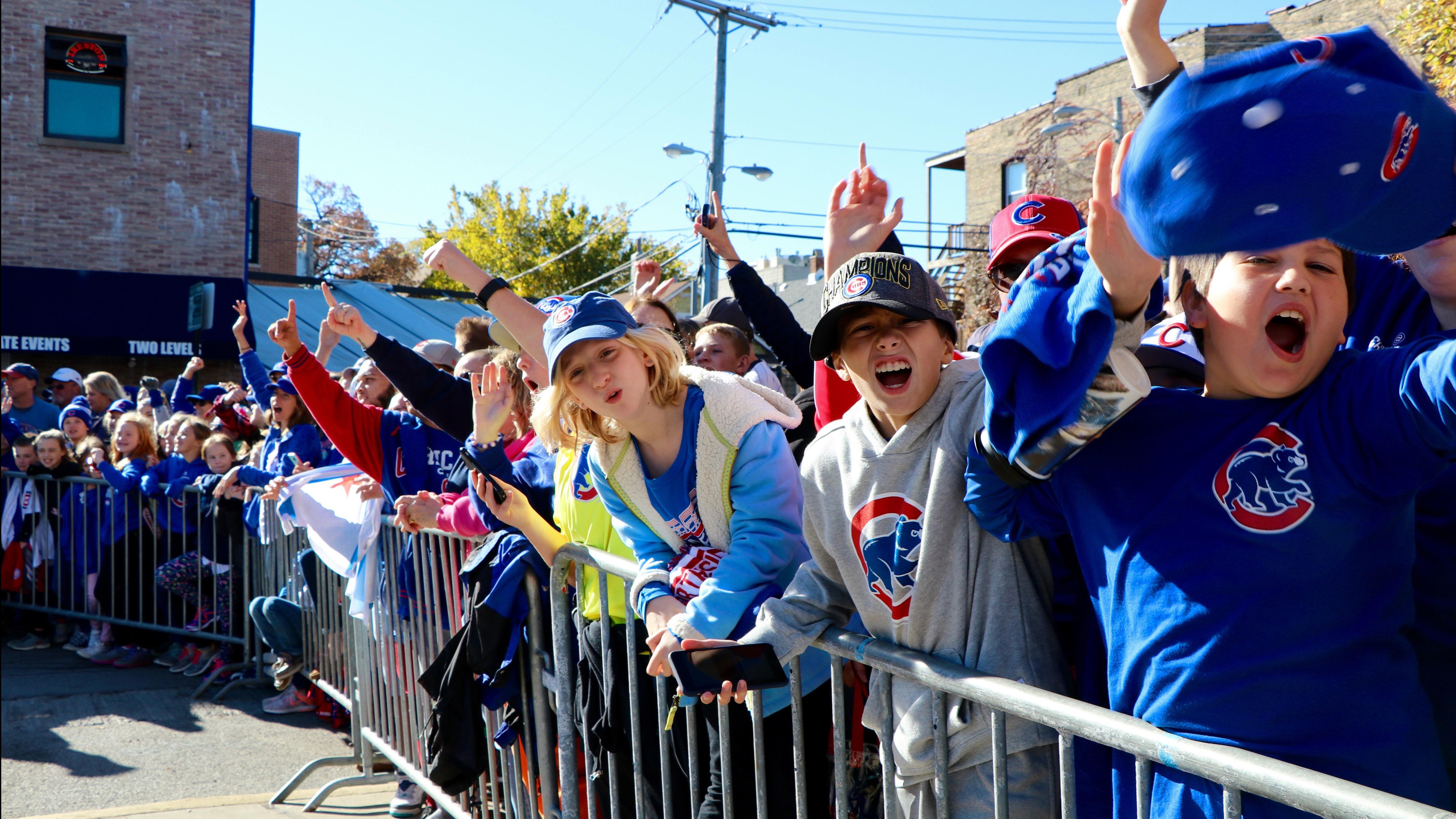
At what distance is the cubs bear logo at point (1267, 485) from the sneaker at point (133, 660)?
317 inches

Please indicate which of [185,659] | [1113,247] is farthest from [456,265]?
[185,659]

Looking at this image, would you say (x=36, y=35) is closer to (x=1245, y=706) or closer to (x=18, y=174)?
(x=18, y=174)

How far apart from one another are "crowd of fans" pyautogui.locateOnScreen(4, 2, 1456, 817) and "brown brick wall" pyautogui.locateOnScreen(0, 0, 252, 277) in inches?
753

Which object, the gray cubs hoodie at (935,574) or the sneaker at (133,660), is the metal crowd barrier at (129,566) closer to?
the sneaker at (133,660)

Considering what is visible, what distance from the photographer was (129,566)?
795 cm

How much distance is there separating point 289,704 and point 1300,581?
20.8 feet

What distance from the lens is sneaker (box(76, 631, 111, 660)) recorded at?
780 cm

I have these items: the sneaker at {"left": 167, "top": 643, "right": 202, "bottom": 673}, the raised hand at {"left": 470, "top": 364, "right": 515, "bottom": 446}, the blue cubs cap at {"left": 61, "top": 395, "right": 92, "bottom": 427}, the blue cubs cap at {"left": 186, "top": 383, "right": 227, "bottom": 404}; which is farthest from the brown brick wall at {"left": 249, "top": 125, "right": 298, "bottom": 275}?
the raised hand at {"left": 470, "top": 364, "right": 515, "bottom": 446}

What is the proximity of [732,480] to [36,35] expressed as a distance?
71.8 feet

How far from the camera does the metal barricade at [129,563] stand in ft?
24.3

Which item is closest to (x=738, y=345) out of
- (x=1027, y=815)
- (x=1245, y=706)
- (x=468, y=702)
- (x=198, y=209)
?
(x=468, y=702)

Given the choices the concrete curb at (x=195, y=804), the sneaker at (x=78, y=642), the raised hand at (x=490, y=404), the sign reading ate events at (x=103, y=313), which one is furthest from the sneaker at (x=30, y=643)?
the sign reading ate events at (x=103, y=313)

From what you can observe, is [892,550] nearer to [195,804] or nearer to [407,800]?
[407,800]

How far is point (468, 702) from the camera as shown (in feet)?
12.1
